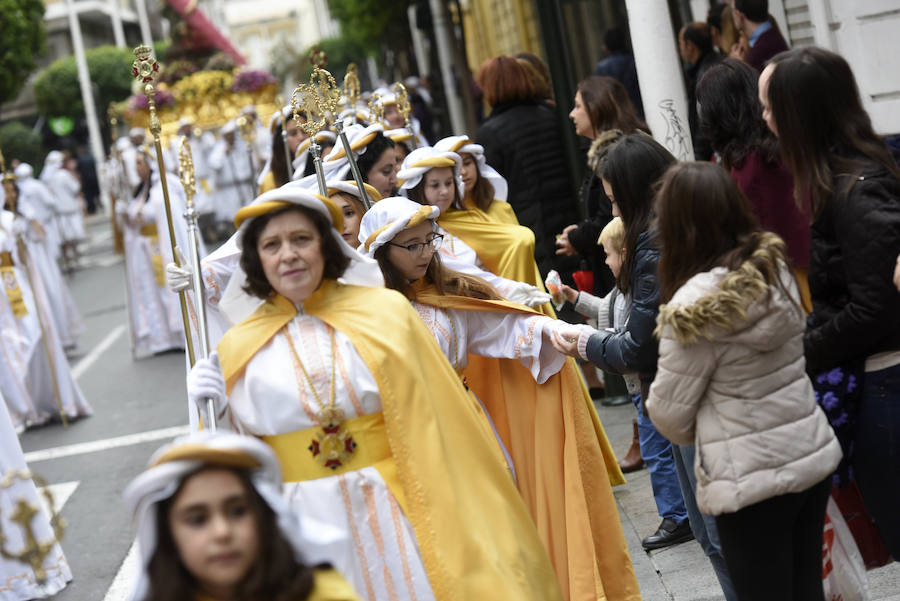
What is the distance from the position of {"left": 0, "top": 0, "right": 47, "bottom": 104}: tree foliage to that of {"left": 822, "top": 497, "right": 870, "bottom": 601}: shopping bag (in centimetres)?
2880

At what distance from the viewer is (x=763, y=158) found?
5742mm

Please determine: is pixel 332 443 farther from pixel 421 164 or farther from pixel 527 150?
pixel 527 150

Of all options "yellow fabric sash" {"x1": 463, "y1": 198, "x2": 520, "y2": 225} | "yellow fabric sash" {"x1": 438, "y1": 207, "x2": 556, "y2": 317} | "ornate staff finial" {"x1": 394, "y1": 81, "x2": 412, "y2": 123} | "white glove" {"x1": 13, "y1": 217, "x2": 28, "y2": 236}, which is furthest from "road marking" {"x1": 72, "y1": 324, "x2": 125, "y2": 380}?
"yellow fabric sash" {"x1": 438, "y1": 207, "x2": 556, "y2": 317}

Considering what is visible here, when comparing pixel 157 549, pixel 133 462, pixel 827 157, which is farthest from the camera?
pixel 133 462

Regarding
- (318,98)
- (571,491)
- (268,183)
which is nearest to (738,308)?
(571,491)

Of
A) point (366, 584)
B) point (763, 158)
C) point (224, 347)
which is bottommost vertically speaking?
point (366, 584)

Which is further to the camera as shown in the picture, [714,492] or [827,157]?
[827,157]

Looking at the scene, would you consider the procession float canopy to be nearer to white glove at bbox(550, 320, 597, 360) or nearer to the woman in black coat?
the woman in black coat

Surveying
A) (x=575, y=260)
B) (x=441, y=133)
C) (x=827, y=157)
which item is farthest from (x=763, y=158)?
(x=441, y=133)

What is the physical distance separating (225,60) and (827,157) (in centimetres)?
2433

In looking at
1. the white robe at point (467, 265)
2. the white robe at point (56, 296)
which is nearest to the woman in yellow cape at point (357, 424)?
the white robe at point (467, 265)

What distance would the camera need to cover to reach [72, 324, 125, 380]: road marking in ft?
48.7

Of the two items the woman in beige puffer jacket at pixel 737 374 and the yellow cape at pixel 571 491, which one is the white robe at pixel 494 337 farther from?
the woman in beige puffer jacket at pixel 737 374

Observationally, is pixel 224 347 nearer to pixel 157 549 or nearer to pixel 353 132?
pixel 157 549
